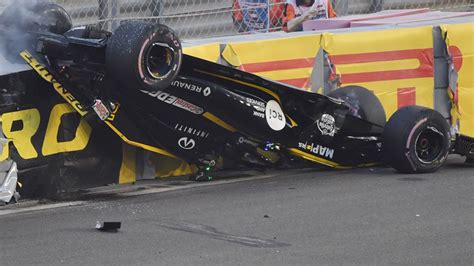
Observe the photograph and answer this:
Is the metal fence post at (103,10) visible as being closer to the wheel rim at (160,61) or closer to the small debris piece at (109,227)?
the wheel rim at (160,61)

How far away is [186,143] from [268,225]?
149 cm

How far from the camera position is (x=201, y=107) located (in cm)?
777

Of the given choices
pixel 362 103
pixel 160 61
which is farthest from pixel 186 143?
pixel 362 103

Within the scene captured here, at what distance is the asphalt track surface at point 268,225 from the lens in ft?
19.3

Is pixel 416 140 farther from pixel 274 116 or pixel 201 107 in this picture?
pixel 201 107

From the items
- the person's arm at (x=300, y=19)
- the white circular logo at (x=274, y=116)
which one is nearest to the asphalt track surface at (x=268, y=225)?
the white circular logo at (x=274, y=116)

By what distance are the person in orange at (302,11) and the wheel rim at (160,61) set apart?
463cm

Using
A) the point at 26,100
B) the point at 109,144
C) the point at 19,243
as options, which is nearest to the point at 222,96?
the point at 109,144

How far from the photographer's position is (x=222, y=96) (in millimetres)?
7746

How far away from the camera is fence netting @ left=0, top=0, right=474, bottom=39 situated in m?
9.94

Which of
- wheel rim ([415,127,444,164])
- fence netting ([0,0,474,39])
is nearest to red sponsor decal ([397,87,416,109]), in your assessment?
wheel rim ([415,127,444,164])

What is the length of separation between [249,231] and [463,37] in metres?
3.66

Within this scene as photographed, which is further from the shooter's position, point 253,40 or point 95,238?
point 253,40

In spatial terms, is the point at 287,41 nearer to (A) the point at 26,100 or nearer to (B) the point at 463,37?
(B) the point at 463,37
